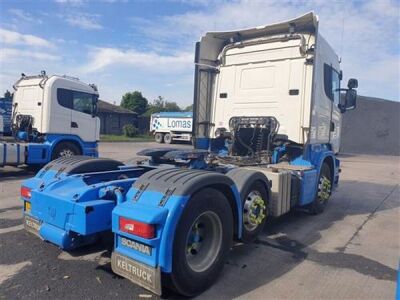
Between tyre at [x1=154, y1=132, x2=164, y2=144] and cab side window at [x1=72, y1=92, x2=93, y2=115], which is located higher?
cab side window at [x1=72, y1=92, x2=93, y2=115]

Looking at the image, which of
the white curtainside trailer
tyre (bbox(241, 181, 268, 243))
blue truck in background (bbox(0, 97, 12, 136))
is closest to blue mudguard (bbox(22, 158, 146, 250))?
tyre (bbox(241, 181, 268, 243))

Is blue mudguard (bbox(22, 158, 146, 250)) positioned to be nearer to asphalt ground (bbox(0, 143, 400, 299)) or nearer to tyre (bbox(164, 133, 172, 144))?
asphalt ground (bbox(0, 143, 400, 299))

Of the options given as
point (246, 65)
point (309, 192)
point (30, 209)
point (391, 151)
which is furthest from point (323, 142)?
point (391, 151)

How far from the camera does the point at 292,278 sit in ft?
13.1

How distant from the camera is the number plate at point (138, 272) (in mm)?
3131

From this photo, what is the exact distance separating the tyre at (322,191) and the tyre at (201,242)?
3.42m

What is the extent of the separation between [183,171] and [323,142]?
4443mm

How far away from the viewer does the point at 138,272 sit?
127 inches

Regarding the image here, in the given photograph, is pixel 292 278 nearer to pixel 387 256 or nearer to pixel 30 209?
pixel 387 256

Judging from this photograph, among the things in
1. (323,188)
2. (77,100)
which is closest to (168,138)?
(77,100)

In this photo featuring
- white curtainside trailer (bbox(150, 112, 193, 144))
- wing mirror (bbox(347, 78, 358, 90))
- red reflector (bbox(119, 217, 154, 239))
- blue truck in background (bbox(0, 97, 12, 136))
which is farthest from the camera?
white curtainside trailer (bbox(150, 112, 193, 144))

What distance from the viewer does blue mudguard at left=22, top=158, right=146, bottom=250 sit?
3.52 metres

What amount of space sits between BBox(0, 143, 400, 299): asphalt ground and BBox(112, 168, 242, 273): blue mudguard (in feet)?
1.62

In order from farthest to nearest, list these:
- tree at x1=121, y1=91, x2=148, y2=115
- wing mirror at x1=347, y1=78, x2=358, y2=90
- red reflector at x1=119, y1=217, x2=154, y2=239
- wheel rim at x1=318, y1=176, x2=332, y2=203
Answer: tree at x1=121, y1=91, x2=148, y2=115
wing mirror at x1=347, y1=78, x2=358, y2=90
wheel rim at x1=318, y1=176, x2=332, y2=203
red reflector at x1=119, y1=217, x2=154, y2=239
